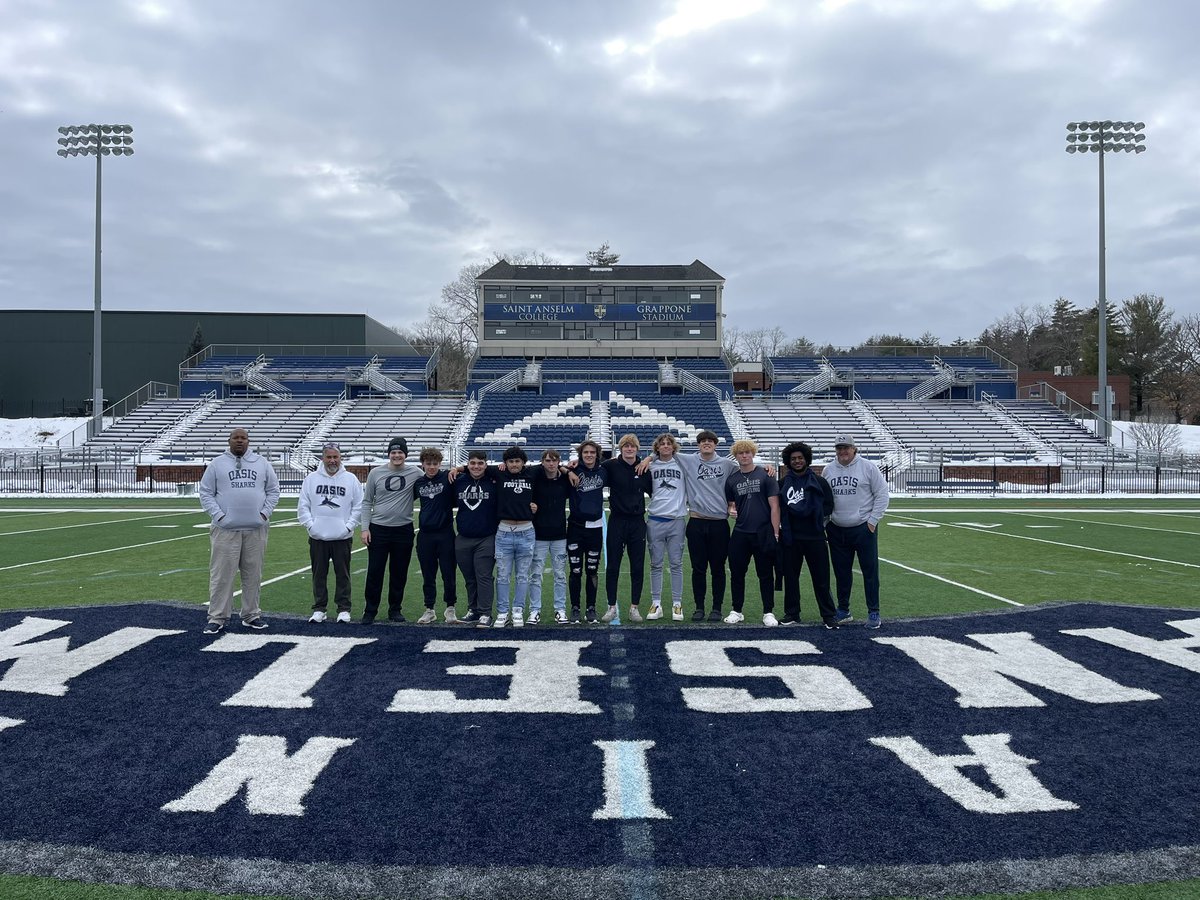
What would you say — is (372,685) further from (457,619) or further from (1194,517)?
(1194,517)

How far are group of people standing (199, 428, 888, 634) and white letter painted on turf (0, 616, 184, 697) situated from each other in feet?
2.34

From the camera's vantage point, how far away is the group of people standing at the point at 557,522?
7.25 meters

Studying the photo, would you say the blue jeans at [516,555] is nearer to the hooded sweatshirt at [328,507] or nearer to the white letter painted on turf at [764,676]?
the hooded sweatshirt at [328,507]

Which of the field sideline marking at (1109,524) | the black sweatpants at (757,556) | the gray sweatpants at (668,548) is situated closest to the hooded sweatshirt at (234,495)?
the gray sweatpants at (668,548)

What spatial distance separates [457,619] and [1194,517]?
18839 mm

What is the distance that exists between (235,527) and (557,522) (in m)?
2.97

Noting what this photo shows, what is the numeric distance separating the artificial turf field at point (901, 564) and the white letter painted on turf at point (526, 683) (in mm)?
502

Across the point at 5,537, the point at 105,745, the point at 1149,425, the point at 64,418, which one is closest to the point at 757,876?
the point at 105,745

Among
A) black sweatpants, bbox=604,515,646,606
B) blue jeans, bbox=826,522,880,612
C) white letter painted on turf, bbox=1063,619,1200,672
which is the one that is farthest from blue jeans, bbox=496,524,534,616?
white letter painted on turf, bbox=1063,619,1200,672

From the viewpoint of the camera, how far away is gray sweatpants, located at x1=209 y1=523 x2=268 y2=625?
7.14 meters

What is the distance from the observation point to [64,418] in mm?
47500

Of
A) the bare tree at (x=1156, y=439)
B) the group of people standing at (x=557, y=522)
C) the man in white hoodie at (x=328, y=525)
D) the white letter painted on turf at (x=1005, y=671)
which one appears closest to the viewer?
the white letter painted on turf at (x=1005, y=671)

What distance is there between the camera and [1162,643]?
22.0 feet

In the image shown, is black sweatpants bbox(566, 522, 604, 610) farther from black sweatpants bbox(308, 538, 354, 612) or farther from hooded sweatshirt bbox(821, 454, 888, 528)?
hooded sweatshirt bbox(821, 454, 888, 528)
